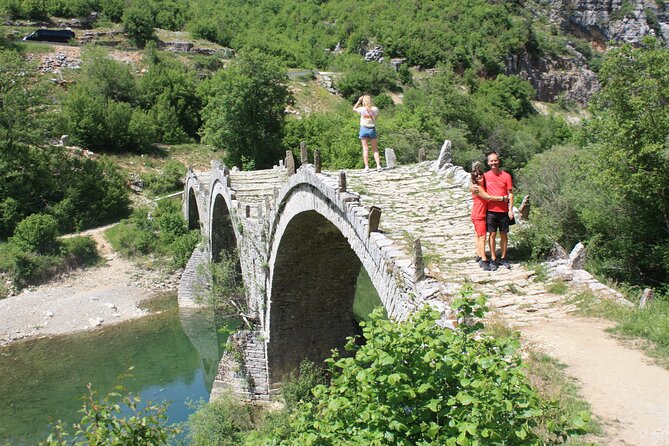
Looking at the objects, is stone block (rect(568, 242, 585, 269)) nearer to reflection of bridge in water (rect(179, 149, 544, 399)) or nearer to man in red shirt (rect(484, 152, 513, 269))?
reflection of bridge in water (rect(179, 149, 544, 399))

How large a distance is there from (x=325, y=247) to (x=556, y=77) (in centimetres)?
6983

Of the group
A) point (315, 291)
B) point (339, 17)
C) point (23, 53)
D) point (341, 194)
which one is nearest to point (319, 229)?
point (315, 291)

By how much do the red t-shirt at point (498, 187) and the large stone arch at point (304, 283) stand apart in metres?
6.39

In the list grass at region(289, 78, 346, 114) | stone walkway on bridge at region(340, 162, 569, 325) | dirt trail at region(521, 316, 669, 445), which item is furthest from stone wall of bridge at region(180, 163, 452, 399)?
grass at region(289, 78, 346, 114)

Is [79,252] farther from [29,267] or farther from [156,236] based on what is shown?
[156,236]

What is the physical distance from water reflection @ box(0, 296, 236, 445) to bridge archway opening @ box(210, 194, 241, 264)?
131 inches

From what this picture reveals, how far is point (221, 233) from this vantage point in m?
29.1

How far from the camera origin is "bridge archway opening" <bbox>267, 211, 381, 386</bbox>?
17562 millimetres

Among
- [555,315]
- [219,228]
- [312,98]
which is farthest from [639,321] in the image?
[312,98]

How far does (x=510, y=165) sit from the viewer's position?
4250 cm

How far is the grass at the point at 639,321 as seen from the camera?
6492 mm

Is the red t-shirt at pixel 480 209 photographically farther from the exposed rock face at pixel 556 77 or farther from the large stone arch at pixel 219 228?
the exposed rock face at pixel 556 77

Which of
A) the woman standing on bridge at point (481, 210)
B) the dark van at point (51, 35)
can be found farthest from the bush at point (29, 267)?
the dark van at point (51, 35)

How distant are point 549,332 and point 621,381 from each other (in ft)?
3.49
